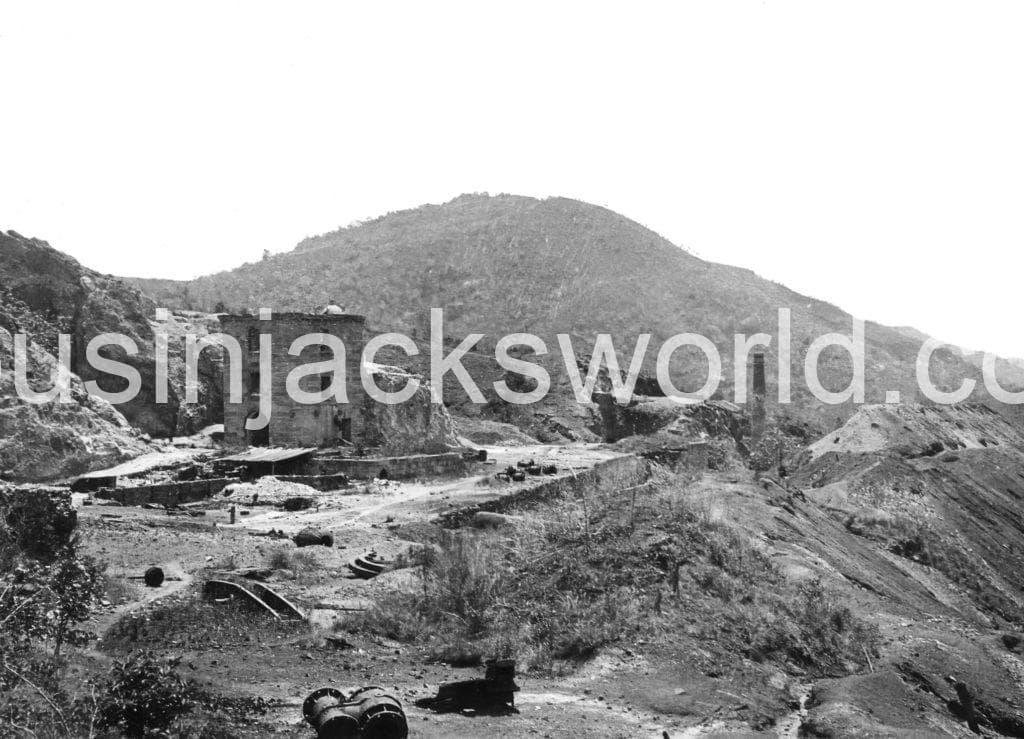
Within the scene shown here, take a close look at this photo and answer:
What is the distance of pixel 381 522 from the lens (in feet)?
70.2

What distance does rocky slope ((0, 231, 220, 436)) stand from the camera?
32281 mm

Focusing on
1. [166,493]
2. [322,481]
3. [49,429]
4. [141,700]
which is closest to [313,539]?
[166,493]

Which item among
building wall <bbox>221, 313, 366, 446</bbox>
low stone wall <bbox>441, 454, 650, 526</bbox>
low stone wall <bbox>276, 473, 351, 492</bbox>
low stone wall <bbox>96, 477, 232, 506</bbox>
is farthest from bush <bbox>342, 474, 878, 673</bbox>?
building wall <bbox>221, 313, 366, 446</bbox>

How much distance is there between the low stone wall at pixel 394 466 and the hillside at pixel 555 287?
3408cm

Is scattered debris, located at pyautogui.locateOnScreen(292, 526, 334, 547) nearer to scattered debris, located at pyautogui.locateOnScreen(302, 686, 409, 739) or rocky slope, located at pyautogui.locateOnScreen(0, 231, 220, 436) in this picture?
scattered debris, located at pyautogui.locateOnScreen(302, 686, 409, 739)

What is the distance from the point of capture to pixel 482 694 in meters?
10.1

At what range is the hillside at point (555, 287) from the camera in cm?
7575

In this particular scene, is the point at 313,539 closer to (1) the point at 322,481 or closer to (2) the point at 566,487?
(1) the point at 322,481

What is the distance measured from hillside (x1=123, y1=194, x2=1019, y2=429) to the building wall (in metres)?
32.8

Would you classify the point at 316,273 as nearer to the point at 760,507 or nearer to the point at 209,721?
the point at 760,507

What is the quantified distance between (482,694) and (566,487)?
15974 millimetres

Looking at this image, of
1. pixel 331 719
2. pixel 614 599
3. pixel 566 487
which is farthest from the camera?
pixel 566 487

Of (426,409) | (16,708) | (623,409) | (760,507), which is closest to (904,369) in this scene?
(623,409)

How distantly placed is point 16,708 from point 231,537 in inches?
451
